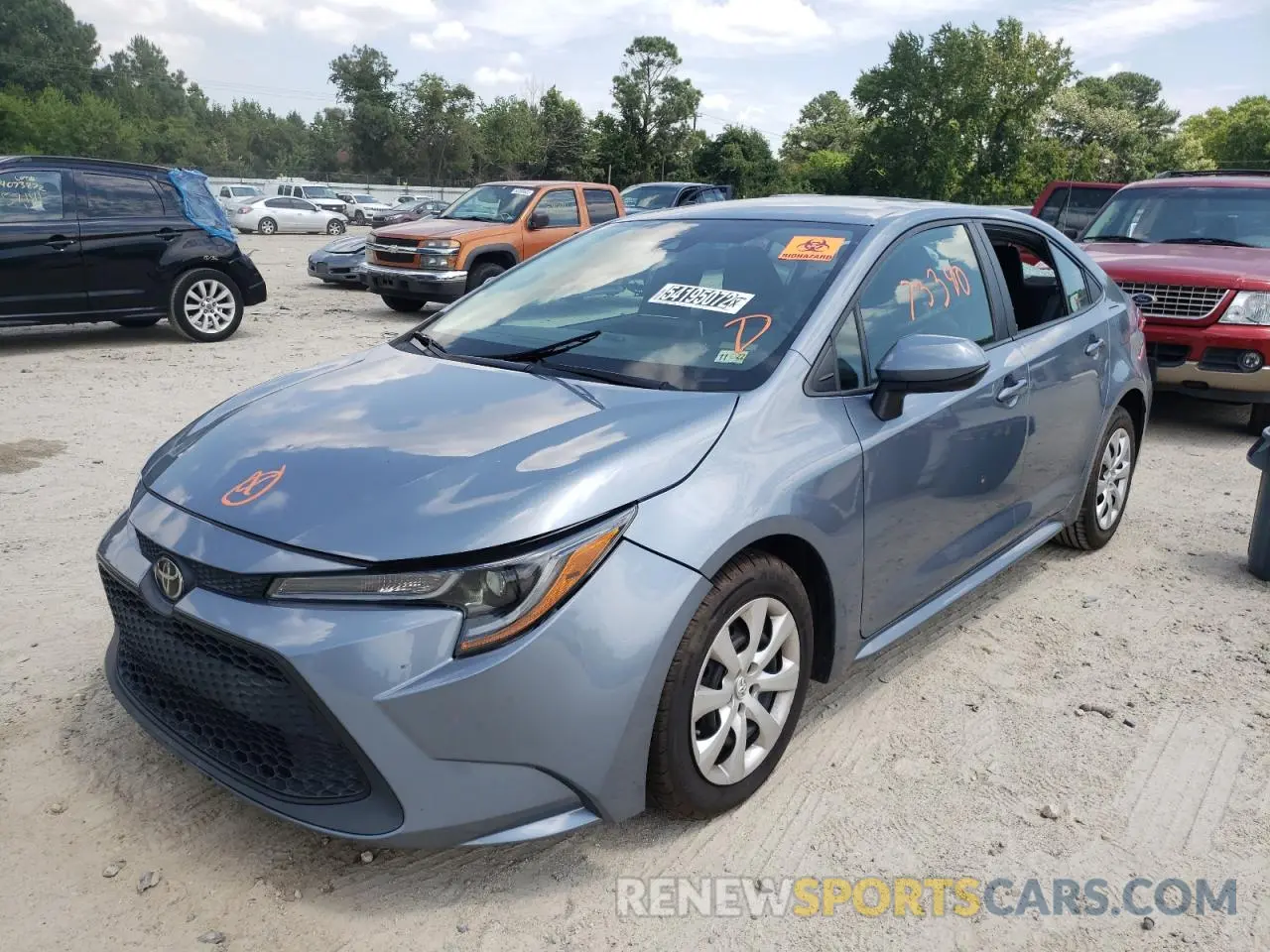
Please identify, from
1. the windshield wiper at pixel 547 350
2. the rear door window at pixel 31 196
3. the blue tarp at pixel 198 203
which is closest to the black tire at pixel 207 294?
the blue tarp at pixel 198 203

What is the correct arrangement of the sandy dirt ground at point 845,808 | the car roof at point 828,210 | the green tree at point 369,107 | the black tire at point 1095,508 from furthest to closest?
1. the green tree at point 369,107
2. the black tire at point 1095,508
3. the car roof at point 828,210
4. the sandy dirt ground at point 845,808

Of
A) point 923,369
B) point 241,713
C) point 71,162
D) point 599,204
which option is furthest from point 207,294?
point 923,369

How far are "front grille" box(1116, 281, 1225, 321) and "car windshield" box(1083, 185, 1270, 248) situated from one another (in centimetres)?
114

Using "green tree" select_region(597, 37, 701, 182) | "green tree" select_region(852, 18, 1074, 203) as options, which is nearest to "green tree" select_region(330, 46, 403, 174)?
"green tree" select_region(597, 37, 701, 182)

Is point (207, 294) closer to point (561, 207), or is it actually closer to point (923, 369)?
point (561, 207)

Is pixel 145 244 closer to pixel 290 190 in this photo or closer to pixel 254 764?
pixel 254 764

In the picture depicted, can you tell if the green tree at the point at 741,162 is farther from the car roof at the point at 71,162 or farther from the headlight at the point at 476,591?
the headlight at the point at 476,591

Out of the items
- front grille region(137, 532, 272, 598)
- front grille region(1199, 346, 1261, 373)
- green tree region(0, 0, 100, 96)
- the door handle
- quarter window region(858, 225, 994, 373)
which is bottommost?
front grille region(1199, 346, 1261, 373)

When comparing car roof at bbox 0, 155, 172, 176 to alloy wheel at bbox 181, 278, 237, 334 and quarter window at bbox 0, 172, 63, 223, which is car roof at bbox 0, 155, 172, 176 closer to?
quarter window at bbox 0, 172, 63, 223

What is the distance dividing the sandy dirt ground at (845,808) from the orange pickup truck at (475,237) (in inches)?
315

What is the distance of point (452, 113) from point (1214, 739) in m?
80.0

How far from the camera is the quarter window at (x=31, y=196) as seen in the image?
8820 millimetres

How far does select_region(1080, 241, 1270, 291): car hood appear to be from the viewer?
22.5 ft

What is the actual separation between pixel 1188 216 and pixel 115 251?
9.38 metres
